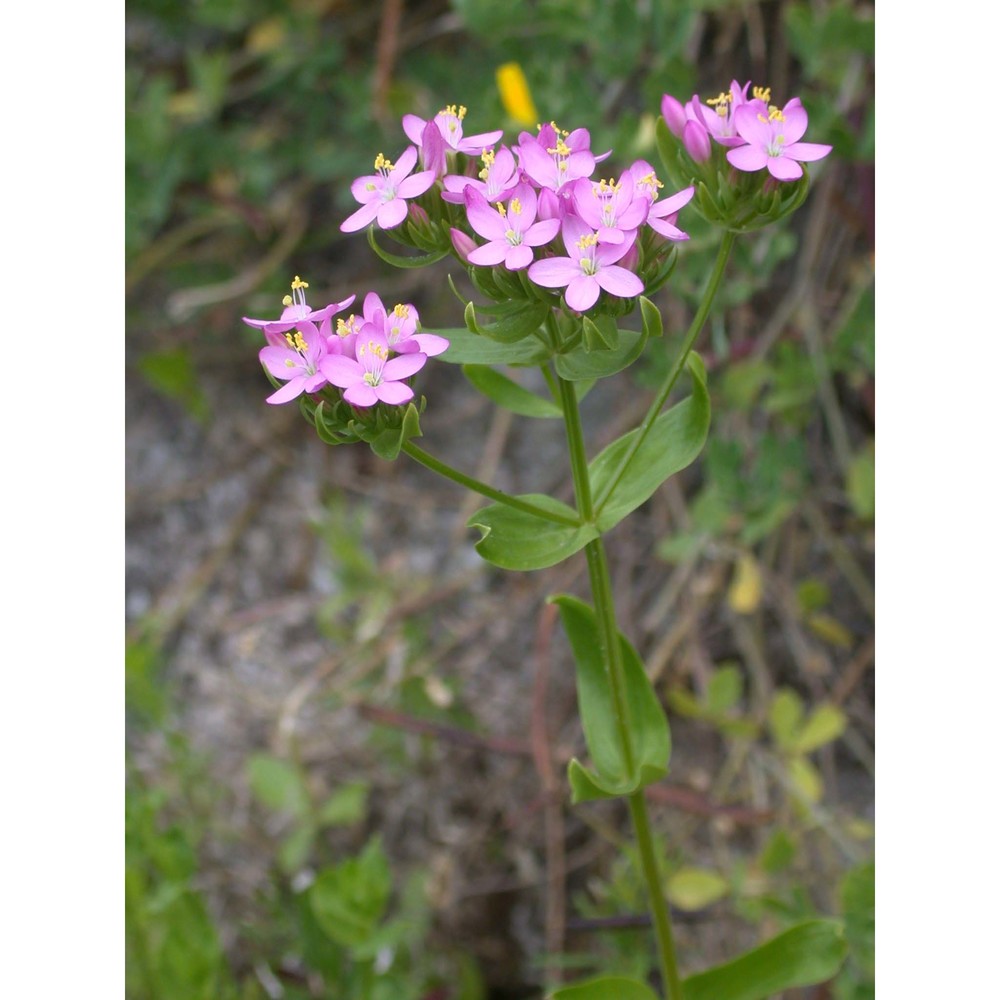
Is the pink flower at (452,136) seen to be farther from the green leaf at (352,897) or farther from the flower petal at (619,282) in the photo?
the green leaf at (352,897)

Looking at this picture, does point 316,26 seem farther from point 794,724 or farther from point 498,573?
point 794,724

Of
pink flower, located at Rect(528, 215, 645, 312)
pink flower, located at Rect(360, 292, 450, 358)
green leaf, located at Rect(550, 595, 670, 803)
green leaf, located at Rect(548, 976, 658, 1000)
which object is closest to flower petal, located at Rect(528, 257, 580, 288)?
pink flower, located at Rect(528, 215, 645, 312)

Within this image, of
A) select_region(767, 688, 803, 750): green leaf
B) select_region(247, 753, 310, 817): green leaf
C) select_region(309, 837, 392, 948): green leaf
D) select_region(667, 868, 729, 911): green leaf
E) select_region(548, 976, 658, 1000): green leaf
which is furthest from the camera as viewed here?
select_region(247, 753, 310, 817): green leaf

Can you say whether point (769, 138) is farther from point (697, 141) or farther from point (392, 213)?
point (392, 213)

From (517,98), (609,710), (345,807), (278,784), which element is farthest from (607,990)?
(517,98)

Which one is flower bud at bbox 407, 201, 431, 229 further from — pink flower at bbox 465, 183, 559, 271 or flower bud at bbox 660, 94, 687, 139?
flower bud at bbox 660, 94, 687, 139

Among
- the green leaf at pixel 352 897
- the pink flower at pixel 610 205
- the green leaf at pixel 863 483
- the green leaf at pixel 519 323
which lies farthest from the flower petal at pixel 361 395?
the green leaf at pixel 863 483

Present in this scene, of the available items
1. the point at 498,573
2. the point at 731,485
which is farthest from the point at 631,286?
the point at 498,573
